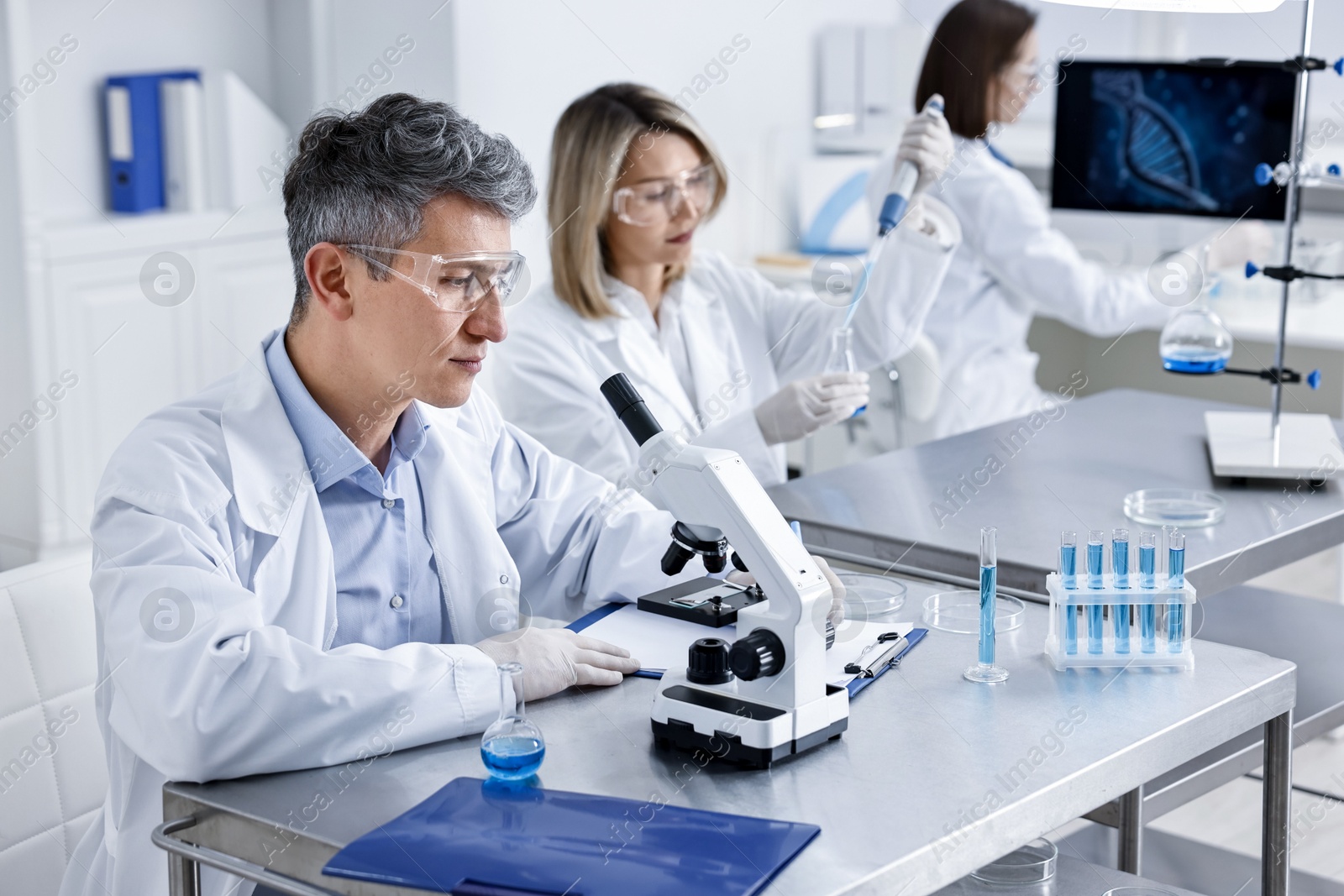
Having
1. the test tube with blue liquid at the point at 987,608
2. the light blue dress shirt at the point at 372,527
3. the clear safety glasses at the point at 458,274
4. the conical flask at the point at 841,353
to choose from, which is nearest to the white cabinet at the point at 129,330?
the conical flask at the point at 841,353

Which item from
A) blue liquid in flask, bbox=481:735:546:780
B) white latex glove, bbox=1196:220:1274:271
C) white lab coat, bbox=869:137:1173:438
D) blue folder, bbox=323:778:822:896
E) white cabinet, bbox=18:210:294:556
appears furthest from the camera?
white cabinet, bbox=18:210:294:556

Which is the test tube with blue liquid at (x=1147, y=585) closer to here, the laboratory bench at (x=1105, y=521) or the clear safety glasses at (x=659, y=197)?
the laboratory bench at (x=1105, y=521)

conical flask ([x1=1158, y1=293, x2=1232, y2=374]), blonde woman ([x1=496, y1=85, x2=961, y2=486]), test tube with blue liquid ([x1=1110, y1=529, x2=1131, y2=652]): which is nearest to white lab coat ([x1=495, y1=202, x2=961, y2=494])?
blonde woman ([x1=496, y1=85, x2=961, y2=486])

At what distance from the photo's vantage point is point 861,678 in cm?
145

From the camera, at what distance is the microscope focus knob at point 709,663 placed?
1.31 meters

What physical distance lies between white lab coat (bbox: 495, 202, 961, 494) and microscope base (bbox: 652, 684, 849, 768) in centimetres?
104

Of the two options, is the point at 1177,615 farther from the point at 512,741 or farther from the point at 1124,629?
the point at 512,741

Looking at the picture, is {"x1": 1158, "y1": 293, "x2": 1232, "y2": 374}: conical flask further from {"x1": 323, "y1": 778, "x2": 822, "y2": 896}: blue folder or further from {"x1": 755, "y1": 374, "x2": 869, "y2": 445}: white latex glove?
{"x1": 323, "y1": 778, "x2": 822, "y2": 896}: blue folder

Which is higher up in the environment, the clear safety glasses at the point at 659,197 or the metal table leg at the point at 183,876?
the clear safety glasses at the point at 659,197

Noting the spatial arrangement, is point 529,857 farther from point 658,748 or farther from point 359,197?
point 359,197

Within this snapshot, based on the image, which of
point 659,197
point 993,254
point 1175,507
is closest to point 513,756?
Answer: point 1175,507

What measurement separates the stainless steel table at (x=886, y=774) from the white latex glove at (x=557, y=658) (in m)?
0.02

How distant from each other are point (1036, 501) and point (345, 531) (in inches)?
41.1

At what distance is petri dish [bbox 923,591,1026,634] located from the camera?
5.33 feet
